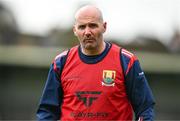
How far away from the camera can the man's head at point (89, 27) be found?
8.41 metres

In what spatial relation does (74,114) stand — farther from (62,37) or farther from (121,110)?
(62,37)

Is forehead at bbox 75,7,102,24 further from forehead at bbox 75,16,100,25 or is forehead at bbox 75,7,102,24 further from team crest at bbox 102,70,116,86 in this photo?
team crest at bbox 102,70,116,86

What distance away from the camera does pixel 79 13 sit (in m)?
8.48

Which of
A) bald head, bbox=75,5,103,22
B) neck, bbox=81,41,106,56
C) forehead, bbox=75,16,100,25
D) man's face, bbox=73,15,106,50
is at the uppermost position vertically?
bald head, bbox=75,5,103,22

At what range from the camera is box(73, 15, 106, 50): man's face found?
8398 mm

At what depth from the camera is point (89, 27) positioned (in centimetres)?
842

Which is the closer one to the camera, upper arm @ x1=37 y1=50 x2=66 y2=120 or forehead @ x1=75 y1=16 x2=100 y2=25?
forehead @ x1=75 y1=16 x2=100 y2=25

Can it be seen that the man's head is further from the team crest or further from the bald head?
the team crest

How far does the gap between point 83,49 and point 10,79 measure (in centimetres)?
1348

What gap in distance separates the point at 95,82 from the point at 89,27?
1.67 ft

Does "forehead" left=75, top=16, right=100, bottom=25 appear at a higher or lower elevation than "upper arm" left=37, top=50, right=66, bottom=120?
higher

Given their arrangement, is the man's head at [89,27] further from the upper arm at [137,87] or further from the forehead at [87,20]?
the upper arm at [137,87]

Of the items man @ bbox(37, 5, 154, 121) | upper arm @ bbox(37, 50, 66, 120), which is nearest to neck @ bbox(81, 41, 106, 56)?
man @ bbox(37, 5, 154, 121)

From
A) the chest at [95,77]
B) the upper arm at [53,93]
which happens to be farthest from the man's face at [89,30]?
the upper arm at [53,93]
